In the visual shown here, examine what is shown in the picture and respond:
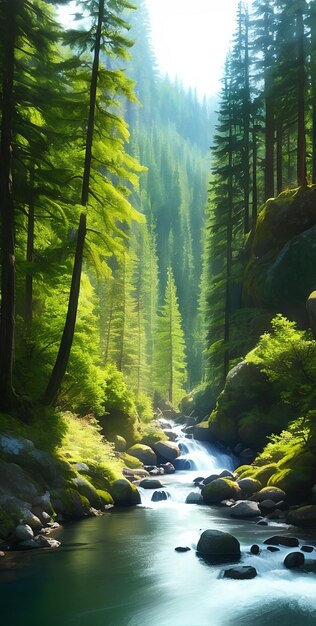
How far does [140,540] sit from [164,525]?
6.15ft

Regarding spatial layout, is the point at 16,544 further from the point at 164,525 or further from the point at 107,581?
the point at 164,525

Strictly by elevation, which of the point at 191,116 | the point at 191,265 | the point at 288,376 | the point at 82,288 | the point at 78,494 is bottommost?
the point at 78,494

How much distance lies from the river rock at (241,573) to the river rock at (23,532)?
13.7 feet

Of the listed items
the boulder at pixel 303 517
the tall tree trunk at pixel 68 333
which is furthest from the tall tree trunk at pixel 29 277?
the boulder at pixel 303 517

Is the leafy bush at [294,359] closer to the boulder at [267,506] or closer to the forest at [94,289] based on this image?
the forest at [94,289]

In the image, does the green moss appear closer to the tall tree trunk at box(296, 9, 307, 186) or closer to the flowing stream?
the flowing stream

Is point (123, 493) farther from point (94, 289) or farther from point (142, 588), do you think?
point (94, 289)

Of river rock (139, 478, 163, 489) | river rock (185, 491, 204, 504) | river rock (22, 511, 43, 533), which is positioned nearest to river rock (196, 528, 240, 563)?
river rock (22, 511, 43, 533)

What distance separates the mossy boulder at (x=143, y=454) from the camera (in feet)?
82.8

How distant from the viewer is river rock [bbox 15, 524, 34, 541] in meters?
11.0

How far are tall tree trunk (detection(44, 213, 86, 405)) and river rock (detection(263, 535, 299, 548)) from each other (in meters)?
7.68

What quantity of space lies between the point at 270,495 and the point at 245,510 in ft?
4.40

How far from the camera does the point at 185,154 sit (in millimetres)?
159000

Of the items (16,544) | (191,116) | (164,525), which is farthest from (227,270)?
(191,116)
